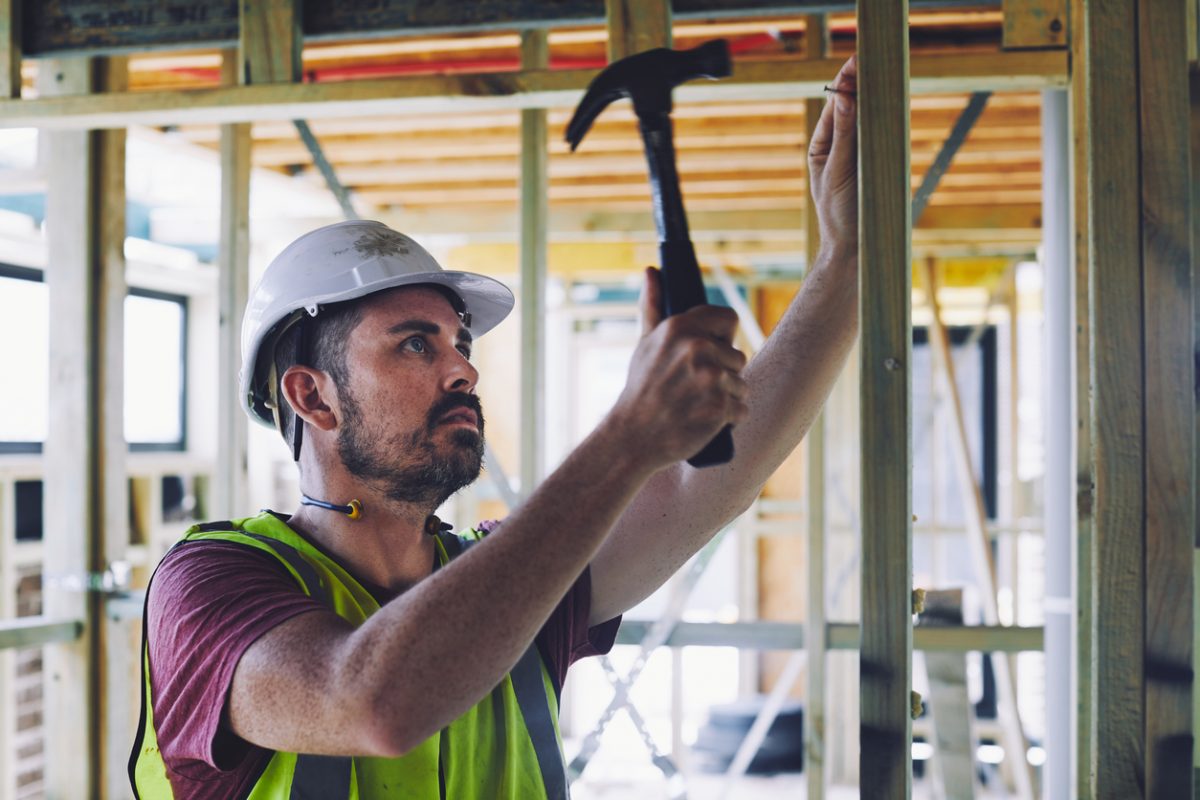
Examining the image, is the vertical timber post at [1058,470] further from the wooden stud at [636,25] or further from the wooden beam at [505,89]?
the wooden stud at [636,25]

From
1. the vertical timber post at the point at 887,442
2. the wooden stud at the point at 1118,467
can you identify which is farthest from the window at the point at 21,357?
the wooden stud at the point at 1118,467

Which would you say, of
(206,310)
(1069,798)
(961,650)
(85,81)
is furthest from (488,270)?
(1069,798)

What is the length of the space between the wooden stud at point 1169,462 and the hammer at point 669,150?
390 millimetres

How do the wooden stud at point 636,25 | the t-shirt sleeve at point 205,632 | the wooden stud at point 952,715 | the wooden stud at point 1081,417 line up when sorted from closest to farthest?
the t-shirt sleeve at point 205,632 < the wooden stud at point 1081,417 < the wooden stud at point 636,25 < the wooden stud at point 952,715

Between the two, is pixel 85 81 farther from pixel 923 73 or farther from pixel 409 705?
pixel 409 705

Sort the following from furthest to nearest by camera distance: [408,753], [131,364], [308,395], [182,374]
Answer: [182,374] → [131,364] → [308,395] → [408,753]

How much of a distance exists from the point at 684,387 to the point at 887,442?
0.19m

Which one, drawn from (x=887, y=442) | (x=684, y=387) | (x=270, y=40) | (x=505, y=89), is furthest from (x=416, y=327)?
(x=270, y=40)

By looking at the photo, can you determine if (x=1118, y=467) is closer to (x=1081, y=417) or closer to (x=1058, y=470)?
(x=1081, y=417)

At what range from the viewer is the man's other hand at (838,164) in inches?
49.0

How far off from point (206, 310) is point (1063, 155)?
20.4 ft

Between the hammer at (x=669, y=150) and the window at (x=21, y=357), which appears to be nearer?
the hammer at (x=669, y=150)

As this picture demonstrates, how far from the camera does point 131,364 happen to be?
7.08 meters

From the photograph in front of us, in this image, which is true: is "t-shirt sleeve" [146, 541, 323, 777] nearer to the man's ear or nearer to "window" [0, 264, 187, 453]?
the man's ear
